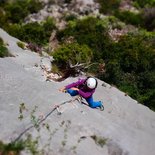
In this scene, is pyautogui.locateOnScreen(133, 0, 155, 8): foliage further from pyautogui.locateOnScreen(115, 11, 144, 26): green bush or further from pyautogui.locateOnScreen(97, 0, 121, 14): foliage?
pyautogui.locateOnScreen(115, 11, 144, 26): green bush

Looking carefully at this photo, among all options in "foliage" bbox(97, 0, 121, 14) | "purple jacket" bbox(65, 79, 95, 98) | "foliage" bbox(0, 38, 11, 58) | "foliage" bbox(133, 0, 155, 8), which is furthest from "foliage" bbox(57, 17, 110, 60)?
"purple jacket" bbox(65, 79, 95, 98)

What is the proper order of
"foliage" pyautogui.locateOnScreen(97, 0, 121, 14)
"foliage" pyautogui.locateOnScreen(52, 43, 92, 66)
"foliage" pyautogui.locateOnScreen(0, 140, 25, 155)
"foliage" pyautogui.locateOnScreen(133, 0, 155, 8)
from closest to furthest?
"foliage" pyautogui.locateOnScreen(0, 140, 25, 155)
"foliage" pyautogui.locateOnScreen(52, 43, 92, 66)
"foliage" pyautogui.locateOnScreen(97, 0, 121, 14)
"foliage" pyautogui.locateOnScreen(133, 0, 155, 8)

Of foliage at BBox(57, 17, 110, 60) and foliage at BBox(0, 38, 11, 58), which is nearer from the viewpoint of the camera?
foliage at BBox(0, 38, 11, 58)

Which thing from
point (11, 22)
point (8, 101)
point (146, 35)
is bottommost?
point (11, 22)

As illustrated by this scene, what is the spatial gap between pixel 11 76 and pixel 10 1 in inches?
609

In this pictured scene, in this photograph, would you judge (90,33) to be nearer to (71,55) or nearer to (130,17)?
(130,17)

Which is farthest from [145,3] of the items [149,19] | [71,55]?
[71,55]

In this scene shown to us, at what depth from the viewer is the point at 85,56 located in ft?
72.4

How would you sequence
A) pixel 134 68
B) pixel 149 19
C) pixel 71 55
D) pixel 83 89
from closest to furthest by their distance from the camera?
pixel 83 89
pixel 71 55
pixel 134 68
pixel 149 19

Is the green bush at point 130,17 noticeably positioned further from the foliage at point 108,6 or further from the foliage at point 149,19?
the foliage at point 108,6

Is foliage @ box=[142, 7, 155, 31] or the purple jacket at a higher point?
the purple jacket

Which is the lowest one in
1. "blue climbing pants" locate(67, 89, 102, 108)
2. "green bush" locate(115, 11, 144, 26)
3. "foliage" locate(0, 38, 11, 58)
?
"green bush" locate(115, 11, 144, 26)

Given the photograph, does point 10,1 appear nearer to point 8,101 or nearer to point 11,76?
point 11,76

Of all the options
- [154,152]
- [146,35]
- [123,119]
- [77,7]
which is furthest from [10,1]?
[154,152]
